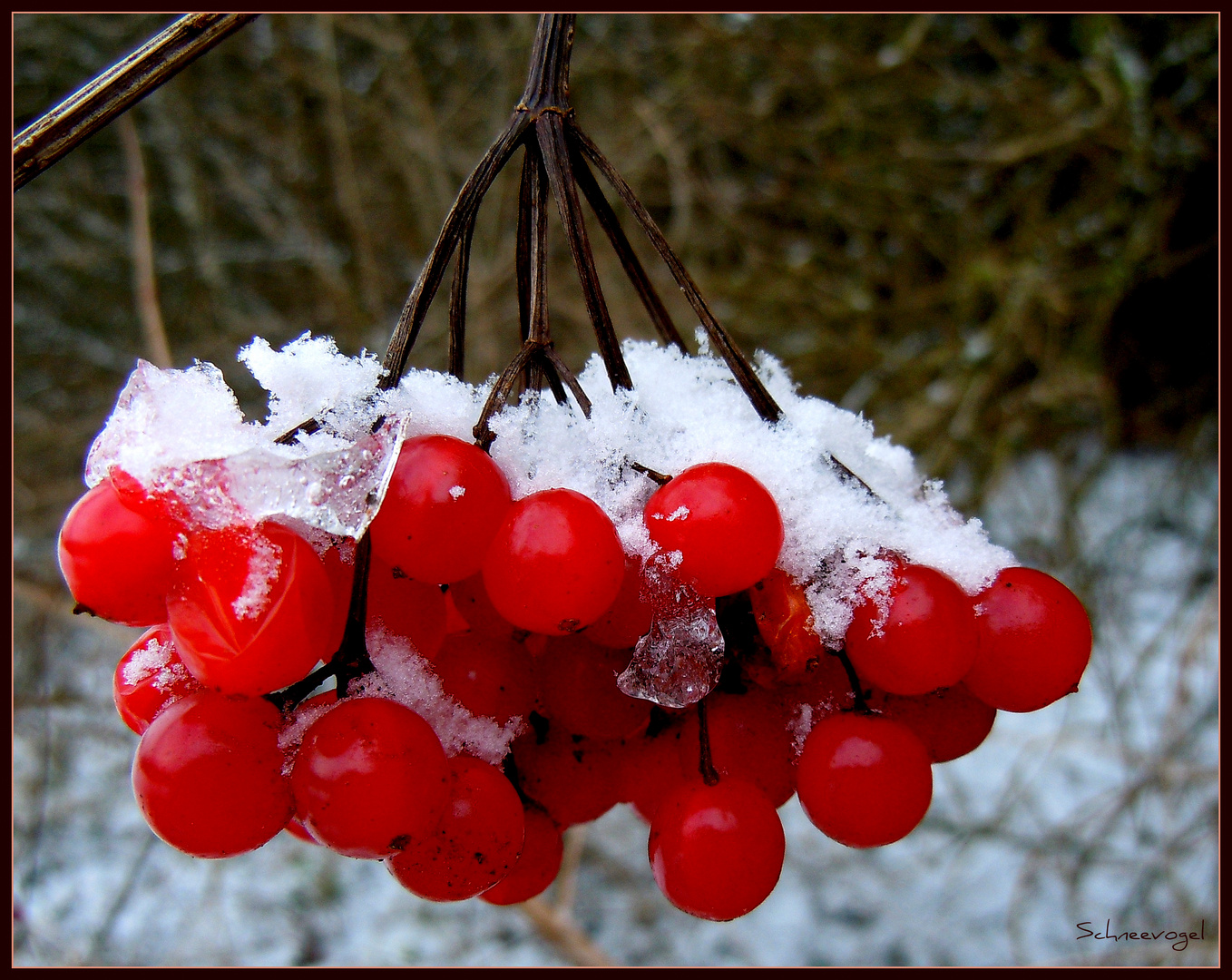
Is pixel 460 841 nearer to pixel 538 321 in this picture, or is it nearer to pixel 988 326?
pixel 538 321

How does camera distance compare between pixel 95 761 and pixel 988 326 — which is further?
pixel 95 761

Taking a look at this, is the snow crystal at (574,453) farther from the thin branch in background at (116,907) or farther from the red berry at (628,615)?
the thin branch in background at (116,907)

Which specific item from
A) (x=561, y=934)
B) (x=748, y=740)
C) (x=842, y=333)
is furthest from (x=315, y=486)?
(x=842, y=333)

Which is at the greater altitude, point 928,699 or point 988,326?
Result: point 988,326

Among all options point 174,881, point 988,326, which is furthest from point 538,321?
point 174,881

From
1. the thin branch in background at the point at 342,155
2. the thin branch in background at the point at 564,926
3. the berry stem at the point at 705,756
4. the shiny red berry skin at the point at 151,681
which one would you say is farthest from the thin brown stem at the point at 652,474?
the thin branch in background at the point at 342,155

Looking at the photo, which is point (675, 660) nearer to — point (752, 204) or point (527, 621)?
point (527, 621)

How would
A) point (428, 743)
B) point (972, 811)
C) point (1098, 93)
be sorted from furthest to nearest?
1. point (972, 811)
2. point (1098, 93)
3. point (428, 743)
